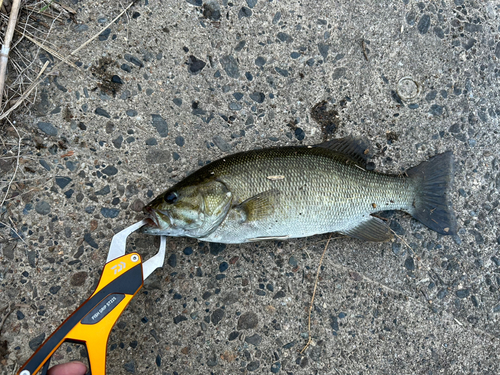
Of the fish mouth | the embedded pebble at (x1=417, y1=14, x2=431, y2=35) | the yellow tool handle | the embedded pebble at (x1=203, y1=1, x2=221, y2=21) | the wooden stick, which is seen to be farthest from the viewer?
the embedded pebble at (x1=417, y1=14, x2=431, y2=35)

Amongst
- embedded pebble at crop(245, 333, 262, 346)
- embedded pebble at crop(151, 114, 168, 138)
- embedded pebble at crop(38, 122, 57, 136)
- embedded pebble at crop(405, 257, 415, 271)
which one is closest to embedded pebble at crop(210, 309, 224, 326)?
embedded pebble at crop(245, 333, 262, 346)

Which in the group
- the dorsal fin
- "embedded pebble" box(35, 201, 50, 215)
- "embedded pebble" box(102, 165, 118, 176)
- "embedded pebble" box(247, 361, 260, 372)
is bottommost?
"embedded pebble" box(247, 361, 260, 372)

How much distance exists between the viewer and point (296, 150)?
2.76 meters

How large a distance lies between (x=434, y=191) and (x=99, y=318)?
9.51 ft

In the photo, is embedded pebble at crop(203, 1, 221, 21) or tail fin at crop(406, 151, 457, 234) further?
embedded pebble at crop(203, 1, 221, 21)

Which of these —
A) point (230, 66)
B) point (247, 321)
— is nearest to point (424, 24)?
point (230, 66)

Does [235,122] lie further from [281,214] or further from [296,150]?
[281,214]

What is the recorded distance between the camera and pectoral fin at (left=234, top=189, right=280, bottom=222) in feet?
8.51

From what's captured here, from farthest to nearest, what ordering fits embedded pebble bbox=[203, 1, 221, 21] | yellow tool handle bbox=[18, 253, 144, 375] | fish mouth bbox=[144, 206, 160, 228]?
1. embedded pebble bbox=[203, 1, 221, 21]
2. fish mouth bbox=[144, 206, 160, 228]
3. yellow tool handle bbox=[18, 253, 144, 375]

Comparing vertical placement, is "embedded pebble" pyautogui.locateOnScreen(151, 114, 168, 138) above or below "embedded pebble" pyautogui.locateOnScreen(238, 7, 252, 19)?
below

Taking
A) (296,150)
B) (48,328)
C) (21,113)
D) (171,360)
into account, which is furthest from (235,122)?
(48,328)

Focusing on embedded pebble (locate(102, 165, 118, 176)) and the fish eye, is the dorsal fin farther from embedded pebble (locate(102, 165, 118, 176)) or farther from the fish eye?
embedded pebble (locate(102, 165, 118, 176))

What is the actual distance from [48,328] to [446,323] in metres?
3.45

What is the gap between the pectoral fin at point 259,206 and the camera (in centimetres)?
259
